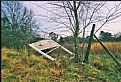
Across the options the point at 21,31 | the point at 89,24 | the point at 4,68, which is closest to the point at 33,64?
the point at 4,68

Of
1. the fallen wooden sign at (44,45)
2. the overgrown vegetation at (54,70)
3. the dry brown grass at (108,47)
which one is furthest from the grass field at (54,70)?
the dry brown grass at (108,47)

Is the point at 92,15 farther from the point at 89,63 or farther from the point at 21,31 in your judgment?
the point at 21,31

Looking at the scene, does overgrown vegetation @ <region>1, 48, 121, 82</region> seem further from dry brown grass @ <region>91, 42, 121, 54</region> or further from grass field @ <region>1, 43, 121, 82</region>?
dry brown grass @ <region>91, 42, 121, 54</region>

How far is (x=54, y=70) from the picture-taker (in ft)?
15.7

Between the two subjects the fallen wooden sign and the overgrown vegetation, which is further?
the fallen wooden sign

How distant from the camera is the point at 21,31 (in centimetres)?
856

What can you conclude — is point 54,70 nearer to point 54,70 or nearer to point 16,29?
point 54,70

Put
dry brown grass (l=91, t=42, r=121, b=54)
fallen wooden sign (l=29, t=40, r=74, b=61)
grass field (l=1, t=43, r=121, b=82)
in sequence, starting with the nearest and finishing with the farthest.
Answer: grass field (l=1, t=43, r=121, b=82) < fallen wooden sign (l=29, t=40, r=74, b=61) < dry brown grass (l=91, t=42, r=121, b=54)

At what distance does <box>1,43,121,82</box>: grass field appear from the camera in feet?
14.2

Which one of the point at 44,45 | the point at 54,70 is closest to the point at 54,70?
the point at 54,70

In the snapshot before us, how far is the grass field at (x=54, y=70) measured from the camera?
4.34 meters

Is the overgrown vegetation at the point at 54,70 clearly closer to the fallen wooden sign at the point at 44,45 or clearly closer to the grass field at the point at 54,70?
the grass field at the point at 54,70

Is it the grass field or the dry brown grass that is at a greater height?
the grass field

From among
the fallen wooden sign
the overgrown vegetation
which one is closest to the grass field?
the overgrown vegetation
